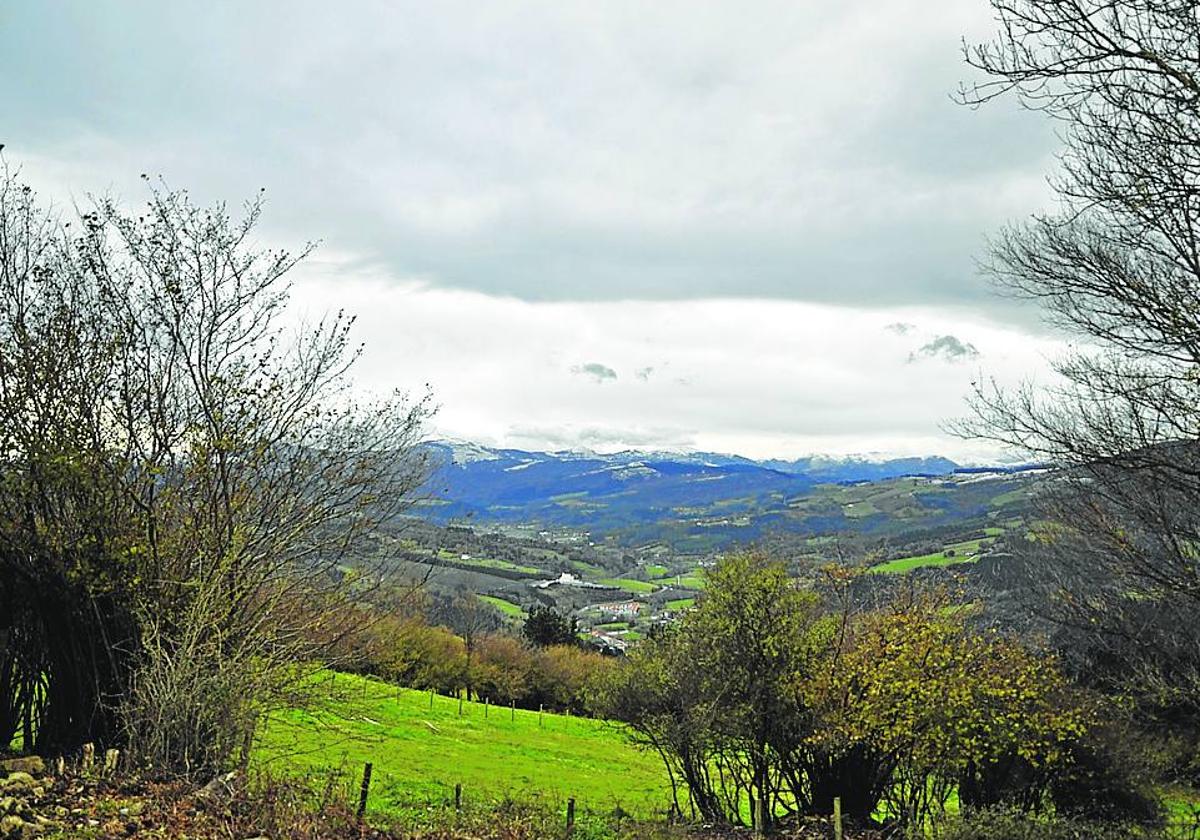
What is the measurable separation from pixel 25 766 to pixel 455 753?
2357 cm

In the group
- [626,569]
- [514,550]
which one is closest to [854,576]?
[514,550]

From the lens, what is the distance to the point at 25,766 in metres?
9.15

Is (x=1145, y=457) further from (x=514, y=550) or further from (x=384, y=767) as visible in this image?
(x=514, y=550)

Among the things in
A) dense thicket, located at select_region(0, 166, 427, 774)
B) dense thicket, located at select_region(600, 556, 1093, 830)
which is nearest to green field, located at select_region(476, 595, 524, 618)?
dense thicket, located at select_region(600, 556, 1093, 830)

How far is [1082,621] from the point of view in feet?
44.8

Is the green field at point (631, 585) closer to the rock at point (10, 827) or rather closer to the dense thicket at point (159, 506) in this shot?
the dense thicket at point (159, 506)

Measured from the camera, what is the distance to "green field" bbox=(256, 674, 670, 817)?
49.4 feet

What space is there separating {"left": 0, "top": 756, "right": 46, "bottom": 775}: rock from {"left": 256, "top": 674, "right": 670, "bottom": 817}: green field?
11.8 feet

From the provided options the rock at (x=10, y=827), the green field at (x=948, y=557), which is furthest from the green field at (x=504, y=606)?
the rock at (x=10, y=827)

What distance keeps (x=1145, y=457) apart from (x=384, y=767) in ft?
76.1

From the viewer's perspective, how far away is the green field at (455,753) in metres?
15.1

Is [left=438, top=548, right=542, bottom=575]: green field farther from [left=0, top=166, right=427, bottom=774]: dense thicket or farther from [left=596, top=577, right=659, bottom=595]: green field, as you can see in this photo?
[left=0, top=166, right=427, bottom=774]: dense thicket

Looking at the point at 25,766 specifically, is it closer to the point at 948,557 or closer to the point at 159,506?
the point at 159,506

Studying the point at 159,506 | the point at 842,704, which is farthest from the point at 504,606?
the point at 159,506
